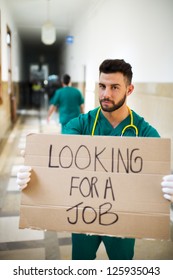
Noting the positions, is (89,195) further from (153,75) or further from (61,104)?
(61,104)

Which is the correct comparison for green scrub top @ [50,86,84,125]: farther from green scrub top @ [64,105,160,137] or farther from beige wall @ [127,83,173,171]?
green scrub top @ [64,105,160,137]

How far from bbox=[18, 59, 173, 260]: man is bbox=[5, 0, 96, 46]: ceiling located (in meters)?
3.67

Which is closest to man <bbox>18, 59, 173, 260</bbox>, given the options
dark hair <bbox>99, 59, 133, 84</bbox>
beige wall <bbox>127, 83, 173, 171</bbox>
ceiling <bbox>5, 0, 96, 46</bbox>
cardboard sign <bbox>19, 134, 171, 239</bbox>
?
dark hair <bbox>99, 59, 133, 84</bbox>

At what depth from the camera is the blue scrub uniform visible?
1.13m

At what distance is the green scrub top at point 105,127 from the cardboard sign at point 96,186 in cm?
17

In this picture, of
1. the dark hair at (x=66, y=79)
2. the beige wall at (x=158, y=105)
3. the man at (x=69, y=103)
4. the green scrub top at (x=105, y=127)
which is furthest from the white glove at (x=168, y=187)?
the dark hair at (x=66, y=79)

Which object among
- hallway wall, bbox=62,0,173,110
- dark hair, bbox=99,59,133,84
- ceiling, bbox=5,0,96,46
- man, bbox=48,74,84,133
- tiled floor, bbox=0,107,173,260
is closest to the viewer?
dark hair, bbox=99,59,133,84

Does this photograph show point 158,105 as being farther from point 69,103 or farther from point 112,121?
point 112,121

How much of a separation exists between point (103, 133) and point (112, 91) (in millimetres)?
169

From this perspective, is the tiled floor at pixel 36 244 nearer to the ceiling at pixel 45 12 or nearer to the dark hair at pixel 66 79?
the dark hair at pixel 66 79

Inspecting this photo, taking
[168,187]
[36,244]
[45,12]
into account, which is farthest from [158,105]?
[45,12]

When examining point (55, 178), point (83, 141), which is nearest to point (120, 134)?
point (83, 141)

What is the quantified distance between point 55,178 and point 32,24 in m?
7.81

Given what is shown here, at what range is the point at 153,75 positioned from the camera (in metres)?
2.63
